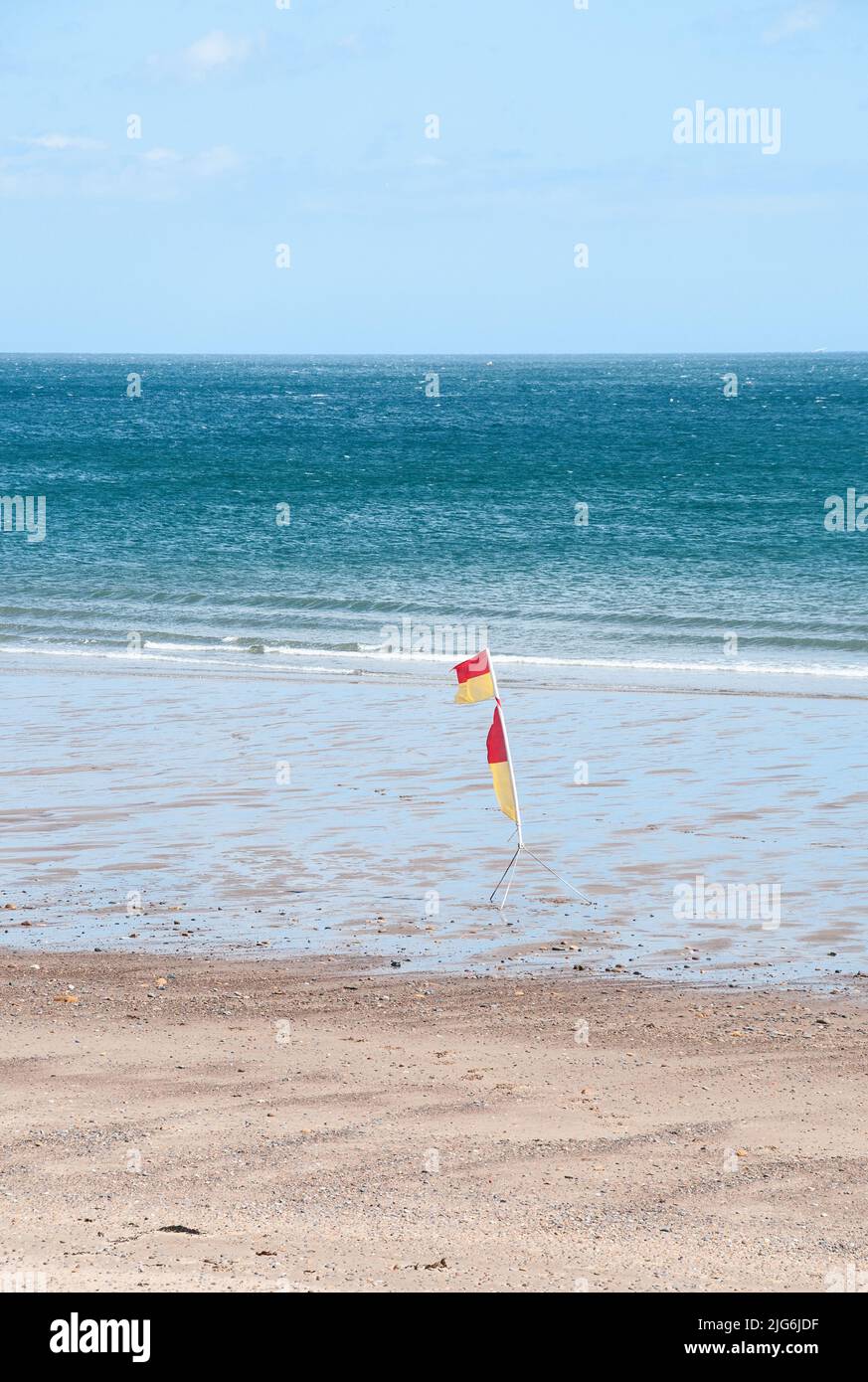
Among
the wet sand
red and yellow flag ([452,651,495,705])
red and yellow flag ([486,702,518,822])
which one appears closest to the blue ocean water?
the wet sand

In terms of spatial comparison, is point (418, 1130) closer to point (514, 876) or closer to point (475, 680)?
point (475, 680)

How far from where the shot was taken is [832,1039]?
27.8ft

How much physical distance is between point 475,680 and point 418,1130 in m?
4.14

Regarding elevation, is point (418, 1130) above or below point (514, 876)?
above

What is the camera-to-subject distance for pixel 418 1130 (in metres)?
7.29

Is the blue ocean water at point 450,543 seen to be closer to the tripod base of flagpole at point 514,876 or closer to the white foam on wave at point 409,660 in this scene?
the white foam on wave at point 409,660

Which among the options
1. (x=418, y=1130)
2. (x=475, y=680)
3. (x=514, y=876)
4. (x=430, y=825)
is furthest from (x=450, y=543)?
(x=418, y=1130)

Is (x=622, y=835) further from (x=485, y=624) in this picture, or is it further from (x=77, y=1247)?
(x=485, y=624)

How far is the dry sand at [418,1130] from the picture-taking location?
5.99 metres

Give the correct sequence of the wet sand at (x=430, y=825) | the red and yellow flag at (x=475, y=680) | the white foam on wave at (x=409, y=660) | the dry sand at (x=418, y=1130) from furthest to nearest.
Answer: the white foam on wave at (x=409, y=660), the red and yellow flag at (x=475, y=680), the wet sand at (x=430, y=825), the dry sand at (x=418, y=1130)

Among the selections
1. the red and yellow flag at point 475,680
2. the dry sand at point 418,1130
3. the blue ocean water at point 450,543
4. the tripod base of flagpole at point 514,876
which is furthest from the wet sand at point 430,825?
the blue ocean water at point 450,543

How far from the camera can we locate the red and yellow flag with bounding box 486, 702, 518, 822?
1090 cm

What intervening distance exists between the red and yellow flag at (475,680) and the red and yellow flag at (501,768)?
229mm

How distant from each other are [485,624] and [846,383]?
14453 cm
